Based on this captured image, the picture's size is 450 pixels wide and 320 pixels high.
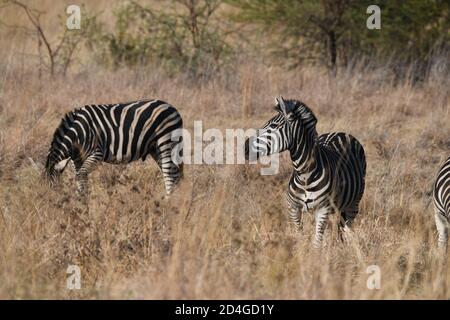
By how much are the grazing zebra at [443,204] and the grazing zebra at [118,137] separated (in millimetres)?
2730

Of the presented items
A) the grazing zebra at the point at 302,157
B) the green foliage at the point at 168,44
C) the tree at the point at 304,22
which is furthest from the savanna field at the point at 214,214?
the tree at the point at 304,22

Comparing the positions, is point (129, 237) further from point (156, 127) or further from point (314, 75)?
point (314, 75)

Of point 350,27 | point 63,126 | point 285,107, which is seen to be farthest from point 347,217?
point 350,27

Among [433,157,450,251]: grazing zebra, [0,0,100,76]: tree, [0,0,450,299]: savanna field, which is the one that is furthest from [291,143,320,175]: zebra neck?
[0,0,100,76]: tree

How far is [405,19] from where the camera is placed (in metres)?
15.6

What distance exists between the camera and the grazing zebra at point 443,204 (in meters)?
6.91

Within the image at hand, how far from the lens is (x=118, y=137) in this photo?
28.1 feet

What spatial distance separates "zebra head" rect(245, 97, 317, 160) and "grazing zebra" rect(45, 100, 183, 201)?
1998 mm

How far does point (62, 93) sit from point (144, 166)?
→ 9.15ft

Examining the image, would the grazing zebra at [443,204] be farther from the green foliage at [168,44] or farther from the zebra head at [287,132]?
the green foliage at [168,44]

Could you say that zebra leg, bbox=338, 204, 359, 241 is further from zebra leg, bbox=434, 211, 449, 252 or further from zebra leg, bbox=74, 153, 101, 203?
zebra leg, bbox=74, 153, 101, 203

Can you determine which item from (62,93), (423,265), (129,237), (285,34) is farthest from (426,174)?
(285,34)

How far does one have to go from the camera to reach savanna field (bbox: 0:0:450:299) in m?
5.43
